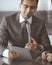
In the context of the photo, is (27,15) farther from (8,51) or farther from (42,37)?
(8,51)

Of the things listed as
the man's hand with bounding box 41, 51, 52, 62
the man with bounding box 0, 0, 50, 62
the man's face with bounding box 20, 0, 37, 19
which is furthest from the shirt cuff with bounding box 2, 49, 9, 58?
the man's face with bounding box 20, 0, 37, 19

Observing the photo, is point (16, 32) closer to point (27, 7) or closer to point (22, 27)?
point (22, 27)

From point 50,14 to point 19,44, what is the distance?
116 centimetres

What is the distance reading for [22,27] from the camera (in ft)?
6.88

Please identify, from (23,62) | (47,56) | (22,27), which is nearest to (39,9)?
(22,27)

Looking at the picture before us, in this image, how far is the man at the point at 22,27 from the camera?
1.98 metres

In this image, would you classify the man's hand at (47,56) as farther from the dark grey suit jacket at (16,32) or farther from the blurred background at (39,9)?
the blurred background at (39,9)

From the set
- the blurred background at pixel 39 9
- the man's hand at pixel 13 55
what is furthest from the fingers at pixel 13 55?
the blurred background at pixel 39 9

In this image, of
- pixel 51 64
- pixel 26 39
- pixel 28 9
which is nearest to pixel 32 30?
pixel 26 39

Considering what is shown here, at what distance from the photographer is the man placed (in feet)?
6.51

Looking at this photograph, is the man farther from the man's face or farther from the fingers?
the fingers

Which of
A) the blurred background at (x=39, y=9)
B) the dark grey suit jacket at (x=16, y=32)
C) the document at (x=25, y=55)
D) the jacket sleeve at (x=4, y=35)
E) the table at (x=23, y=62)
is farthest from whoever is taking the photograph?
the blurred background at (x=39, y=9)

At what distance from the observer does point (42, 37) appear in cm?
220

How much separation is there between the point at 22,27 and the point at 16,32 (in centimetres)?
8
